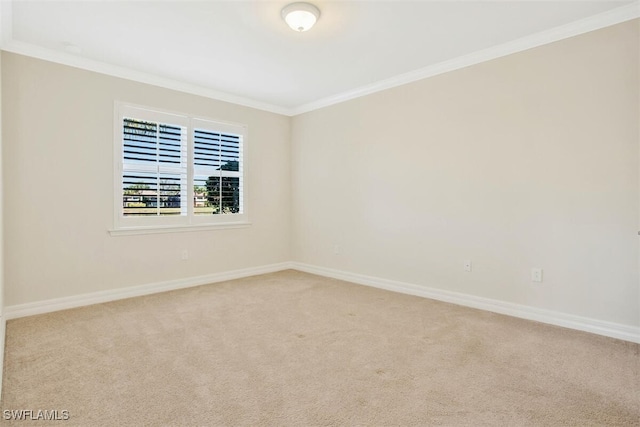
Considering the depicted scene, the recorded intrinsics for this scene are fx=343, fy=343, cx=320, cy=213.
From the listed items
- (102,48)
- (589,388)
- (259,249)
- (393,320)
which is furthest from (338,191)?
(589,388)

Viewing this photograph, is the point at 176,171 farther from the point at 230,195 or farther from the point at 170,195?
the point at 230,195

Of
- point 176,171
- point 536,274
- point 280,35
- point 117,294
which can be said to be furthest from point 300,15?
point 117,294

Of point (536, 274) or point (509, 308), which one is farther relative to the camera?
point (509, 308)

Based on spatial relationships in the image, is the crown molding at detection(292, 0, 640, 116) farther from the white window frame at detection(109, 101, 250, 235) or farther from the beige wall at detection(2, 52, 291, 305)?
the beige wall at detection(2, 52, 291, 305)

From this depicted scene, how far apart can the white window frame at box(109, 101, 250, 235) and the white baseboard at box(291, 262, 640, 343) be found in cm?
177

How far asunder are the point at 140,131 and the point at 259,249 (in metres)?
2.16

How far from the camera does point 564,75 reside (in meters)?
2.86

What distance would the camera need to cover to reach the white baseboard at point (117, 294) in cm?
313

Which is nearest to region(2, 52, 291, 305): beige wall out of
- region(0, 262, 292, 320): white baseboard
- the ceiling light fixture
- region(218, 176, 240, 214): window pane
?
region(0, 262, 292, 320): white baseboard

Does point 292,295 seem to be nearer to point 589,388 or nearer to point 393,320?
point 393,320

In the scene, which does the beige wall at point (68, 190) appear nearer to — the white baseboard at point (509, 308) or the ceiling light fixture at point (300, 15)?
the ceiling light fixture at point (300, 15)

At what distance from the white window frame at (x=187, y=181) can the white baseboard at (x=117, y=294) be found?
63 centimetres

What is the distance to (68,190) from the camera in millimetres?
3361

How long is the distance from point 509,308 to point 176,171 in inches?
151
